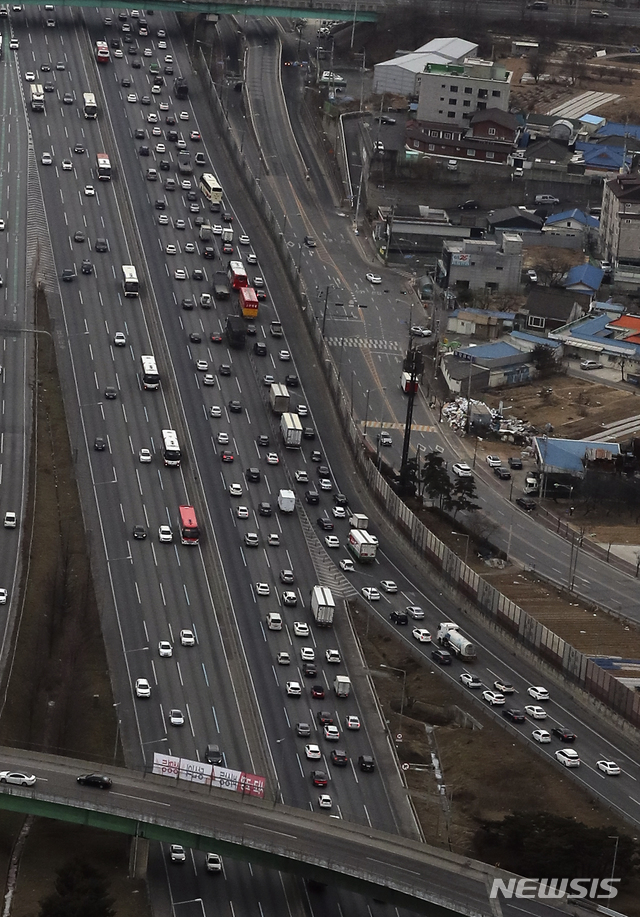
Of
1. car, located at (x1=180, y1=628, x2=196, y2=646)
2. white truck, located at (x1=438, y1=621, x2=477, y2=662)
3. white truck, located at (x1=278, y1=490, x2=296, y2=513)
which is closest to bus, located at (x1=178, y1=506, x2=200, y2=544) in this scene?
white truck, located at (x1=278, y1=490, x2=296, y2=513)

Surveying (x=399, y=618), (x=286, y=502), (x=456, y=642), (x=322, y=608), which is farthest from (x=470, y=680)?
(x=286, y=502)

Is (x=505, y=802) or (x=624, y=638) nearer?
(x=505, y=802)

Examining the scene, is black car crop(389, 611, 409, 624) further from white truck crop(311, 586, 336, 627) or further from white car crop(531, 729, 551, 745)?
white car crop(531, 729, 551, 745)

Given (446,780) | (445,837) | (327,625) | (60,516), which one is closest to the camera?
(445,837)

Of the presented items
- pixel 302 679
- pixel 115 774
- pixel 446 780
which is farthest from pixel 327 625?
pixel 115 774

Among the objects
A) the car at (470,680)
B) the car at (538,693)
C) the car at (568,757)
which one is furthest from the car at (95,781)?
the car at (538,693)

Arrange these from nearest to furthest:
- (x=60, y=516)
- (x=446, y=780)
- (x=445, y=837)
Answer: (x=445, y=837) → (x=446, y=780) → (x=60, y=516)

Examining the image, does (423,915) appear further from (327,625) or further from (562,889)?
(327,625)

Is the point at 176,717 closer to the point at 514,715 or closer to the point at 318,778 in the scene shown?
the point at 318,778

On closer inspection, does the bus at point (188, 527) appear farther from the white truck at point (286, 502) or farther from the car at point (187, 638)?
the car at point (187, 638)
